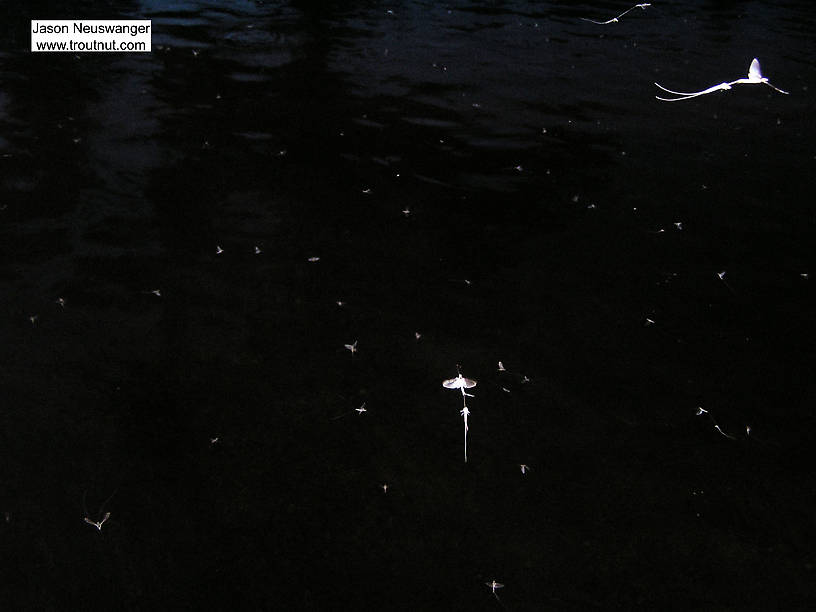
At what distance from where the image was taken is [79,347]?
229 inches

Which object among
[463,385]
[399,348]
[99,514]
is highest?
[463,385]

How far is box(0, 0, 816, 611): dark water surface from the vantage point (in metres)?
4.28

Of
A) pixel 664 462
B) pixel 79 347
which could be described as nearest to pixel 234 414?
pixel 79 347

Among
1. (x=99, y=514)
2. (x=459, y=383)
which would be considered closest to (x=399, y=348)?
(x=459, y=383)

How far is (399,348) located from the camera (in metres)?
6.07

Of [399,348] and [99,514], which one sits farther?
[399,348]

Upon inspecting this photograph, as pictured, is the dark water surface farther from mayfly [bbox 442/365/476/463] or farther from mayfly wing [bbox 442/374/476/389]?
mayfly wing [bbox 442/374/476/389]

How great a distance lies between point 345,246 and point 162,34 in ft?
37.1

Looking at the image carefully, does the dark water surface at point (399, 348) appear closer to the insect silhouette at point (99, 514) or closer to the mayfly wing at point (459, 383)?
the insect silhouette at point (99, 514)

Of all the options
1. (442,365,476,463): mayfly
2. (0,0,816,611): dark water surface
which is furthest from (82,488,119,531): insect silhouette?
(442,365,476,463): mayfly

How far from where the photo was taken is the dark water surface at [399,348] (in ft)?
14.0

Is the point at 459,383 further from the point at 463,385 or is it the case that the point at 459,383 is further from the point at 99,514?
the point at 99,514

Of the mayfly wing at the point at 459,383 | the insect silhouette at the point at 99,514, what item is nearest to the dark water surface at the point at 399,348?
the insect silhouette at the point at 99,514

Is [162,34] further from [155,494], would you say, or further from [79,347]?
[155,494]
